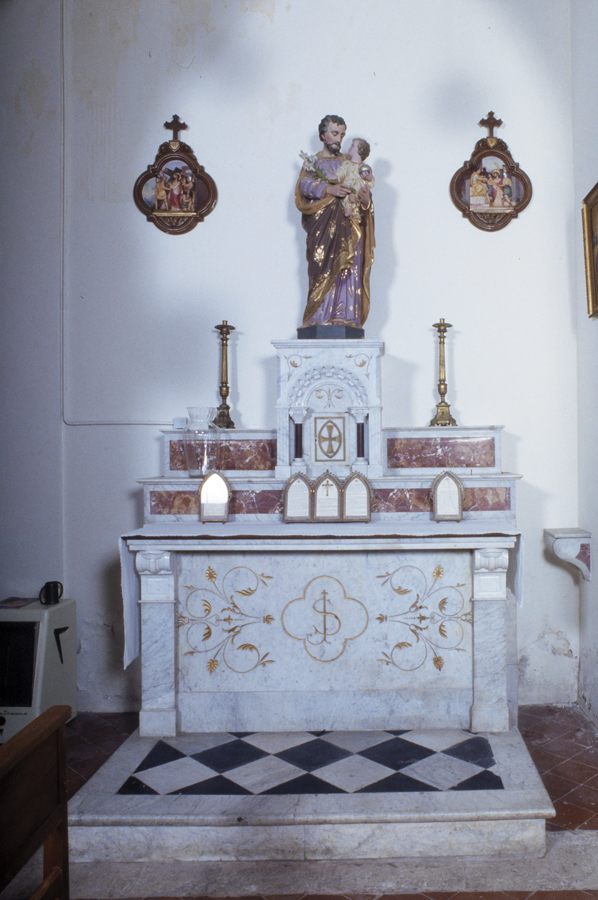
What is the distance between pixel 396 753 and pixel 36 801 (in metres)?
1.89

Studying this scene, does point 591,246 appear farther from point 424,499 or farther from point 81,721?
point 81,721

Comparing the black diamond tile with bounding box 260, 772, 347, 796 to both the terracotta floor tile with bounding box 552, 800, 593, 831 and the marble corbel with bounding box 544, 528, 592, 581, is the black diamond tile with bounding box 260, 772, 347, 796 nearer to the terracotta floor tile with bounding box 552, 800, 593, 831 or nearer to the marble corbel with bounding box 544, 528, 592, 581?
the terracotta floor tile with bounding box 552, 800, 593, 831

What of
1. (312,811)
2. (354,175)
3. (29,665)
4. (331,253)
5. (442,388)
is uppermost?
(354,175)

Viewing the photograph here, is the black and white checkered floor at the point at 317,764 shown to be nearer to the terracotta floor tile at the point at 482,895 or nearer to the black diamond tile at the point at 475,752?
the black diamond tile at the point at 475,752

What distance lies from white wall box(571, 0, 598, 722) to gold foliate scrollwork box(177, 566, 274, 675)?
1903 mm

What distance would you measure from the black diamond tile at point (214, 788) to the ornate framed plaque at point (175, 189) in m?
3.09

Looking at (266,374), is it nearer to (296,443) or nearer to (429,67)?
(296,443)

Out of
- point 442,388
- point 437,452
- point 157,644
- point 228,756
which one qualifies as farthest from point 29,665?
point 442,388

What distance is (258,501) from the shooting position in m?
3.48

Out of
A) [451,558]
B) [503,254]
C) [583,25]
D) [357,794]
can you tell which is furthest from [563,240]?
[357,794]

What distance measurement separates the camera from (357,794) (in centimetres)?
255

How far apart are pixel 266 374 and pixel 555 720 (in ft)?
8.62

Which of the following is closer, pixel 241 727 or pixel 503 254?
pixel 241 727

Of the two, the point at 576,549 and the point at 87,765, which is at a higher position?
the point at 576,549
